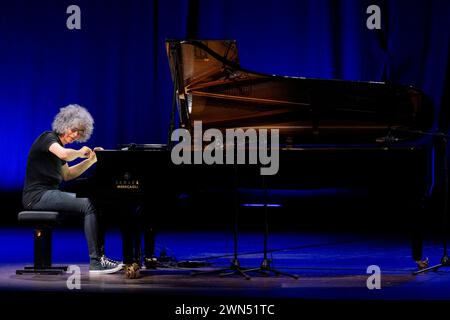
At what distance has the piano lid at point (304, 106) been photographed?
4668 mm

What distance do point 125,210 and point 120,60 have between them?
10.5ft

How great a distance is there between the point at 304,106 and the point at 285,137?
0.86ft

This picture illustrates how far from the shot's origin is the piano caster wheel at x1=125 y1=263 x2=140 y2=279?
4109mm

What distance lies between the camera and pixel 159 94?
7035mm

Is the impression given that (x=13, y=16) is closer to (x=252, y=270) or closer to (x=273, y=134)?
(x=273, y=134)

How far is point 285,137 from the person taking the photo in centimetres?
484

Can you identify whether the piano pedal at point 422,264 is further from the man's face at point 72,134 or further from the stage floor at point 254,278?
the man's face at point 72,134

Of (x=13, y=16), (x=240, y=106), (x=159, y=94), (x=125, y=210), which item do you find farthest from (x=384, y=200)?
(x=13, y=16)

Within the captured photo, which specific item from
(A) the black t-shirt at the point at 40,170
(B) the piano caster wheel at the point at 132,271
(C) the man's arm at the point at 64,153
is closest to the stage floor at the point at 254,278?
(B) the piano caster wheel at the point at 132,271

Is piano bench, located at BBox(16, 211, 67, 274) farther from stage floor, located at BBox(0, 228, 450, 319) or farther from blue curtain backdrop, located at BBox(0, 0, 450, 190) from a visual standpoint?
blue curtain backdrop, located at BBox(0, 0, 450, 190)

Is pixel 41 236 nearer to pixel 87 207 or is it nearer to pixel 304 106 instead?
pixel 87 207

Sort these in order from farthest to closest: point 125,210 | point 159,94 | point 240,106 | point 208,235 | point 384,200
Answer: point 159,94 < point 208,235 < point 240,106 < point 384,200 < point 125,210

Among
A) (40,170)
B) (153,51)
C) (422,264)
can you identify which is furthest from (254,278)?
(153,51)

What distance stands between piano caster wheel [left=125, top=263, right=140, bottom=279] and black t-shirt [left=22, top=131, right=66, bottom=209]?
0.81 metres
